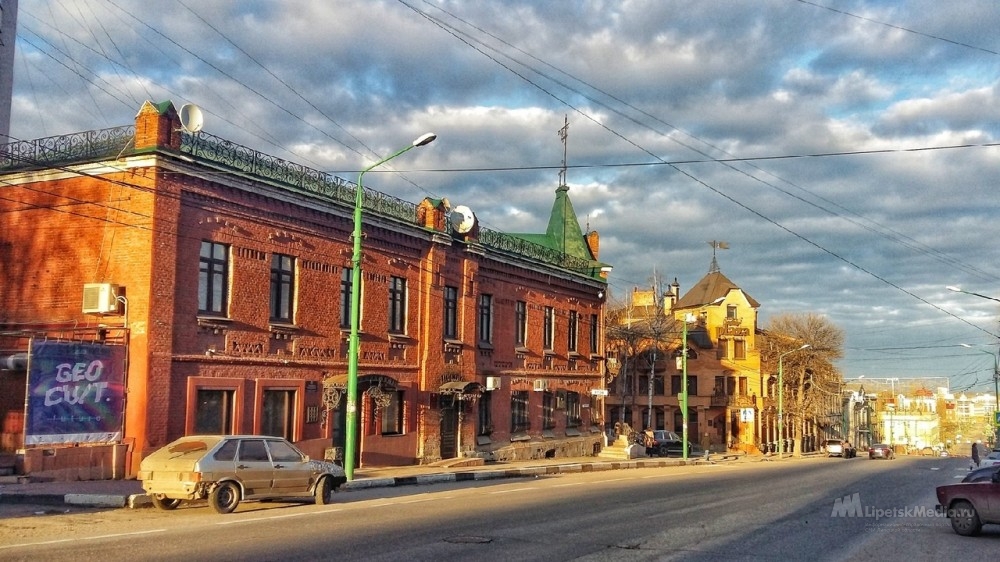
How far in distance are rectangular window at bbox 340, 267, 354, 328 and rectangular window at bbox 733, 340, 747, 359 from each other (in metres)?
50.2

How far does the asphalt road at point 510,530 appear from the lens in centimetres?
1171

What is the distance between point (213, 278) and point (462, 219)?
487 inches

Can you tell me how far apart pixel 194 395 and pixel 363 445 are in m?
7.16

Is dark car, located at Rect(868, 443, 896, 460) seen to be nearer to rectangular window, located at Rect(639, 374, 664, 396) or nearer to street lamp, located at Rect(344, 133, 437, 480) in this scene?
rectangular window, located at Rect(639, 374, 664, 396)

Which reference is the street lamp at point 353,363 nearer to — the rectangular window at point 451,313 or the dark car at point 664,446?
the rectangular window at point 451,313

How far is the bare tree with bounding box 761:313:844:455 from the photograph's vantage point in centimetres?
7488

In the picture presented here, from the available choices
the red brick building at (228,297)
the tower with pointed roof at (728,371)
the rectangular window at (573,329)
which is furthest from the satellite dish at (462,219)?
the tower with pointed roof at (728,371)

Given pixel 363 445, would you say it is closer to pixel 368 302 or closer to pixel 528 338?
pixel 368 302

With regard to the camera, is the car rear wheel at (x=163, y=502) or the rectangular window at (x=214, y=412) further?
the rectangular window at (x=214, y=412)

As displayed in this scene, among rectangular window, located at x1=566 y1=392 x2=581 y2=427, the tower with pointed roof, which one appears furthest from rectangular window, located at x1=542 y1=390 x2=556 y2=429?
the tower with pointed roof

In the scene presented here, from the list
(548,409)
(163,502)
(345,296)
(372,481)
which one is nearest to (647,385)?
(548,409)

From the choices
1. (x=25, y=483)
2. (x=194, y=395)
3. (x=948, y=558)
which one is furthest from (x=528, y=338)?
(x=948, y=558)

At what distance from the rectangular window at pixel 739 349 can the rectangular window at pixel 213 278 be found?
183 ft

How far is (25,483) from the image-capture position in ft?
63.8
